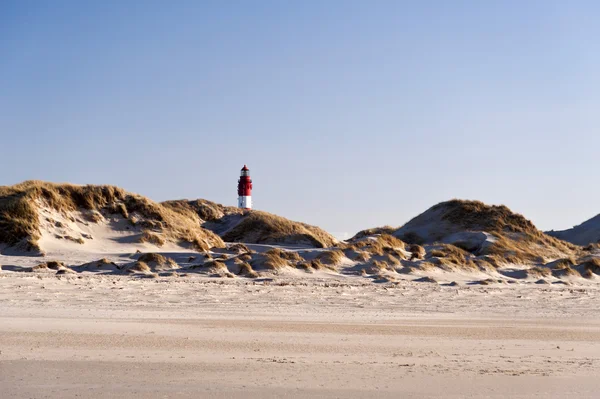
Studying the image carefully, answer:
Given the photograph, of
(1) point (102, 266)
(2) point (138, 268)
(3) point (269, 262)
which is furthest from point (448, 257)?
(1) point (102, 266)

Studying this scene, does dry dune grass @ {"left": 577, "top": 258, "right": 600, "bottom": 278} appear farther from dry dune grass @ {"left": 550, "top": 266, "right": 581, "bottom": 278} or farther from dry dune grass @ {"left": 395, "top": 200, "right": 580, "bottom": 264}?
dry dune grass @ {"left": 395, "top": 200, "right": 580, "bottom": 264}

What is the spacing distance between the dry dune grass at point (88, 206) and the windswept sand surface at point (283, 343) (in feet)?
39.5

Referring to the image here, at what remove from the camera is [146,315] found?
37.4ft

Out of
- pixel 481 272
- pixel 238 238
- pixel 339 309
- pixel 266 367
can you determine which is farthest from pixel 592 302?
pixel 238 238

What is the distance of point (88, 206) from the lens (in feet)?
100

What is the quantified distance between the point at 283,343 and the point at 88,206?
23414 mm

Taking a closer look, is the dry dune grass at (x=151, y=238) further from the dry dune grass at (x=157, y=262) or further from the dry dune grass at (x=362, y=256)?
the dry dune grass at (x=362, y=256)

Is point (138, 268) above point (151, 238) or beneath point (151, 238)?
beneath

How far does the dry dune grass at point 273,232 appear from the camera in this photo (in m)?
37.3

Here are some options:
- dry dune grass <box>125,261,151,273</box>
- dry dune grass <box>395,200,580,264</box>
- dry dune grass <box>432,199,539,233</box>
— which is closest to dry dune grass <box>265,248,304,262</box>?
dry dune grass <box>125,261,151,273</box>

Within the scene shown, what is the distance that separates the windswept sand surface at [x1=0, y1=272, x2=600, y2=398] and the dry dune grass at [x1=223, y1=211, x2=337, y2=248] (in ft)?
68.1

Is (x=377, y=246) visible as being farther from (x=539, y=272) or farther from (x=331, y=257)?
(x=539, y=272)

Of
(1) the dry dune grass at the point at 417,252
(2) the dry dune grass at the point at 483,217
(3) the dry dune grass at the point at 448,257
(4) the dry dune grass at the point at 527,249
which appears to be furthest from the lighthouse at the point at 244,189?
(3) the dry dune grass at the point at 448,257

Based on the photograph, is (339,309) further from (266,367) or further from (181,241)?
(181,241)
